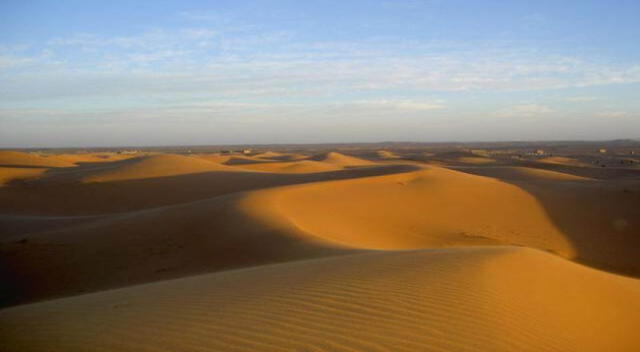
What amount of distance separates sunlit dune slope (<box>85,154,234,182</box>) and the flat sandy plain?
246 centimetres

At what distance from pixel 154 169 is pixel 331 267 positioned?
21778 mm

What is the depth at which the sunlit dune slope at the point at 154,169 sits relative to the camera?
23156 millimetres

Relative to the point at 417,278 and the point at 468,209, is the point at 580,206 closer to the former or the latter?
the point at 468,209

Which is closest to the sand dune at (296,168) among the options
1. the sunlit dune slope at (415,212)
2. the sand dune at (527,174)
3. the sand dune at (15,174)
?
the sand dune at (527,174)

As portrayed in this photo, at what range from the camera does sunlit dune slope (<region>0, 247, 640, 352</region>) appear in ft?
11.9

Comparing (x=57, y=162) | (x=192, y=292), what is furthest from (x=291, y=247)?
(x=57, y=162)

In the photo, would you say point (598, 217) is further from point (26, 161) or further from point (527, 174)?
point (26, 161)

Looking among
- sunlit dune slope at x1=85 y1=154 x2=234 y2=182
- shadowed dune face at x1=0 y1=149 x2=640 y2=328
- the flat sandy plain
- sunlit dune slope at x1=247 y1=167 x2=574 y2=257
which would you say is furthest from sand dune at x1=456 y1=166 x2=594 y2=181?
sunlit dune slope at x1=85 y1=154 x2=234 y2=182

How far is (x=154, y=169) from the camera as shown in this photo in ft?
83.1

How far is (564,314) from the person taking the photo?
444 centimetres

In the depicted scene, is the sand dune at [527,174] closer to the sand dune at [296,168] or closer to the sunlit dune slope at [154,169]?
the sand dune at [296,168]

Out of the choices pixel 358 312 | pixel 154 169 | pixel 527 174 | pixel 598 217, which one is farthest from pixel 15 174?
pixel 527 174

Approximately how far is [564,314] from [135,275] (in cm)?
699

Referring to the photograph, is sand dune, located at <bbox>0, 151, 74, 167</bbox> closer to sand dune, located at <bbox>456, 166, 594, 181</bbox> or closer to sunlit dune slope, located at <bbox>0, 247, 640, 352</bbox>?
sand dune, located at <bbox>456, 166, 594, 181</bbox>
